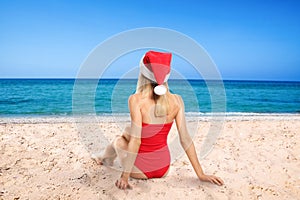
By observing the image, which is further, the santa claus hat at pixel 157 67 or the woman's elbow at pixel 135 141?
the woman's elbow at pixel 135 141

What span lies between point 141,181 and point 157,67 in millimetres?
1539

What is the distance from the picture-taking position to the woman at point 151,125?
2654 mm

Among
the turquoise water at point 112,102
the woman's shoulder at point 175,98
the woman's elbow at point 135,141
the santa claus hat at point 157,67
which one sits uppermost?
the santa claus hat at point 157,67

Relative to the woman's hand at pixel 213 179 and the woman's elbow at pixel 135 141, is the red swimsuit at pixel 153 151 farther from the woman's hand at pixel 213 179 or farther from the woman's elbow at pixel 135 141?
the woman's hand at pixel 213 179

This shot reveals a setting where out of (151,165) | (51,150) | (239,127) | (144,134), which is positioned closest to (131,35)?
(144,134)

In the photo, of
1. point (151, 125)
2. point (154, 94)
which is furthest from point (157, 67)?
point (151, 125)

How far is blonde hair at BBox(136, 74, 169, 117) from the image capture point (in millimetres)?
2842

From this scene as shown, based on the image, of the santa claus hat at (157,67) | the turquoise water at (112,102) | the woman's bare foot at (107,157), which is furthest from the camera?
the turquoise water at (112,102)

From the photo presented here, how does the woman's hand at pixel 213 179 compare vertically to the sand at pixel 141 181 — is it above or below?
above

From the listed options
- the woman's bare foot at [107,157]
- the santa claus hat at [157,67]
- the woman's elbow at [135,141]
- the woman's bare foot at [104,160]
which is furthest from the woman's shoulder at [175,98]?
the woman's bare foot at [104,160]

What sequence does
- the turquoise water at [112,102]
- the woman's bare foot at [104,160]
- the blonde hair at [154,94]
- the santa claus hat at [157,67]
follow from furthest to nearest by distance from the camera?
the turquoise water at [112,102] < the woman's bare foot at [104,160] < the blonde hair at [154,94] < the santa claus hat at [157,67]

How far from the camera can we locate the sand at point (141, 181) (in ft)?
10.1

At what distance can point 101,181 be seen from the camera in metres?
3.38

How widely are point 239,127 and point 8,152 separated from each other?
533 centimetres
